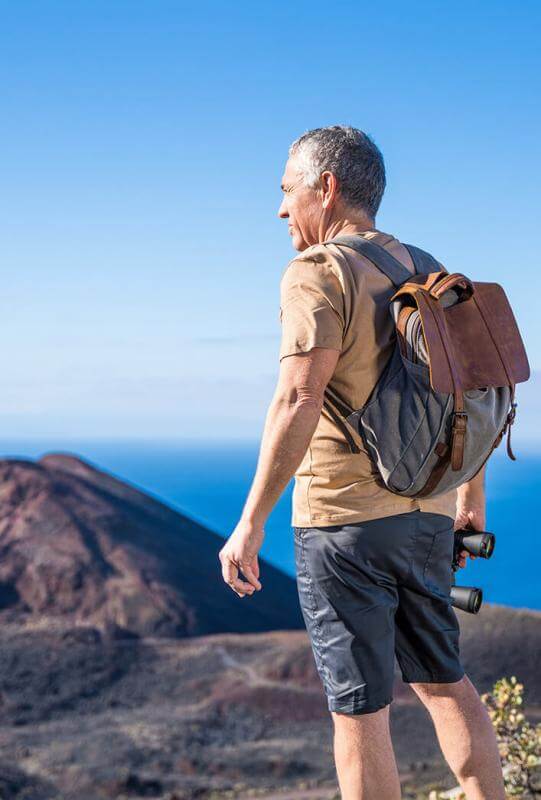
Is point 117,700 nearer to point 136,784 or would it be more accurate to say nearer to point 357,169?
point 136,784

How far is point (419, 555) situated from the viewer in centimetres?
220

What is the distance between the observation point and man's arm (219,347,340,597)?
80.0 inches

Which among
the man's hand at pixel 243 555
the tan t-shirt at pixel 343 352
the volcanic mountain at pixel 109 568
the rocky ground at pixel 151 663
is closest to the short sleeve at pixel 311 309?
the tan t-shirt at pixel 343 352

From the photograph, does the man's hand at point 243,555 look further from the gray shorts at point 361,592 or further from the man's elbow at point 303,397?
the man's elbow at point 303,397

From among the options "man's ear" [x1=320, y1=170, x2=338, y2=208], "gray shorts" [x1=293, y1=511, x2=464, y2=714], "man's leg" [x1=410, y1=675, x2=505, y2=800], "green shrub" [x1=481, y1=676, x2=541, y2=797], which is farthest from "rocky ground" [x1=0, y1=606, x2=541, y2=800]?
"man's ear" [x1=320, y1=170, x2=338, y2=208]

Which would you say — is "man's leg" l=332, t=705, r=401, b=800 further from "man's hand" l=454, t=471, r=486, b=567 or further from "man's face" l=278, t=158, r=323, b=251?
"man's face" l=278, t=158, r=323, b=251

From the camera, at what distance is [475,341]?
2.17 m

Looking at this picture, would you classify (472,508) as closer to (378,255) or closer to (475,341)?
(475,341)

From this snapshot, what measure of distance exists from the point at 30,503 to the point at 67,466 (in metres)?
1.99

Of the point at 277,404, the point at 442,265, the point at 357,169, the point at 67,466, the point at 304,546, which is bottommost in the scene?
the point at 67,466

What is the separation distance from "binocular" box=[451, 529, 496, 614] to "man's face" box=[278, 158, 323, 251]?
0.90 m

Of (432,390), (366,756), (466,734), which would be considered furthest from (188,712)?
(432,390)

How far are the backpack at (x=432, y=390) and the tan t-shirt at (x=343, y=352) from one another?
26 mm

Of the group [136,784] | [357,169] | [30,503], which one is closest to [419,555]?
[357,169]
